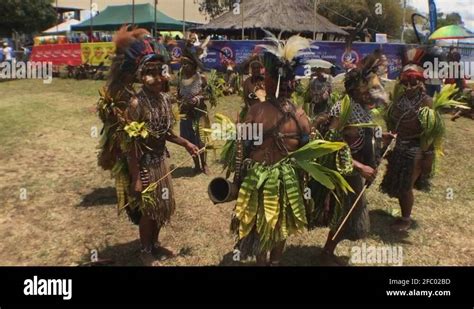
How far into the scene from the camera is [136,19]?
25141mm

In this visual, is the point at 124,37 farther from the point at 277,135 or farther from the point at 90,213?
the point at 90,213

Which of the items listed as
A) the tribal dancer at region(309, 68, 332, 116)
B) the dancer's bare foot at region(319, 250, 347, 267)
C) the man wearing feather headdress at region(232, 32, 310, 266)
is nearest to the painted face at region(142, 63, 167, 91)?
the man wearing feather headdress at region(232, 32, 310, 266)

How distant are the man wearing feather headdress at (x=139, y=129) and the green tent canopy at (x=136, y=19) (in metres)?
21.7

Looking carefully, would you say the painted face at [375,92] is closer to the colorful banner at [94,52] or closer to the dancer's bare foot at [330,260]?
the dancer's bare foot at [330,260]

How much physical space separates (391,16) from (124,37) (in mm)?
42718

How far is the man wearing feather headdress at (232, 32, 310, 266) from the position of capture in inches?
141

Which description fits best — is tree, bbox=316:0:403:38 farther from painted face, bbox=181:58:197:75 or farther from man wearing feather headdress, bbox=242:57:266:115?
man wearing feather headdress, bbox=242:57:266:115

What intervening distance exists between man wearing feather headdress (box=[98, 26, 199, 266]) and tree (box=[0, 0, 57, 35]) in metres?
34.6

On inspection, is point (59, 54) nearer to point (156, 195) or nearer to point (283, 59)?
point (156, 195)

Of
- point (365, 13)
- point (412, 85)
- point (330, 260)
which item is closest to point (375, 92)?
point (412, 85)

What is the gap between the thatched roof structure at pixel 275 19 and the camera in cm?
2512

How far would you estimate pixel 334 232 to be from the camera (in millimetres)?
4344

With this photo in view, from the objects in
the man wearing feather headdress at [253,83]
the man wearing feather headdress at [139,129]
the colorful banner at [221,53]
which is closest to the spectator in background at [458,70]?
the colorful banner at [221,53]
